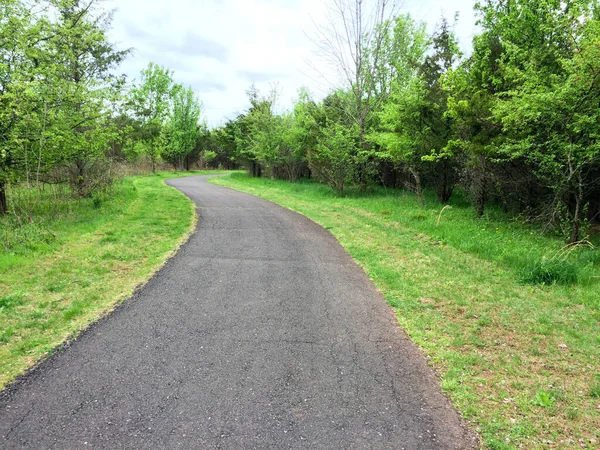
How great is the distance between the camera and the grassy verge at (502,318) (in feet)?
9.53

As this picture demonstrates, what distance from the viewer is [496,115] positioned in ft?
27.1

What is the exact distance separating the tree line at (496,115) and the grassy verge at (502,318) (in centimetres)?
152

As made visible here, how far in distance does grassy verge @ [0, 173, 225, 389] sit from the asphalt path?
41 centimetres

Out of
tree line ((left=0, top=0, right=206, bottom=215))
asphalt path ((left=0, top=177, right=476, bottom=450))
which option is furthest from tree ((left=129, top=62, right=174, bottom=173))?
asphalt path ((left=0, top=177, right=476, bottom=450))

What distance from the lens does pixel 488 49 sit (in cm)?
1005

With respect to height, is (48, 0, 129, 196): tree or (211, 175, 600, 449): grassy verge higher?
(48, 0, 129, 196): tree

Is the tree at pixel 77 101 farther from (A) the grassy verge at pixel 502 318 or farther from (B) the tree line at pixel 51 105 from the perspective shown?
(A) the grassy verge at pixel 502 318

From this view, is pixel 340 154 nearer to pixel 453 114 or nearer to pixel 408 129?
pixel 408 129

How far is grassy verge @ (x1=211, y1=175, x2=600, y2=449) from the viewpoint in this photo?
2906 millimetres

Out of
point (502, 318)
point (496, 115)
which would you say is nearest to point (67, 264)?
point (502, 318)

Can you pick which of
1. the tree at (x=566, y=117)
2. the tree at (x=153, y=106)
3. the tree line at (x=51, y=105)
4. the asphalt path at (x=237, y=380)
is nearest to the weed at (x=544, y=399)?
the asphalt path at (x=237, y=380)

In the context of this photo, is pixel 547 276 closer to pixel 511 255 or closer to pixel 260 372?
pixel 511 255

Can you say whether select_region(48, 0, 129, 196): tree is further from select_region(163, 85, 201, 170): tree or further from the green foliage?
select_region(163, 85, 201, 170): tree

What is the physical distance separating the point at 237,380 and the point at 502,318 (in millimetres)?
3559
